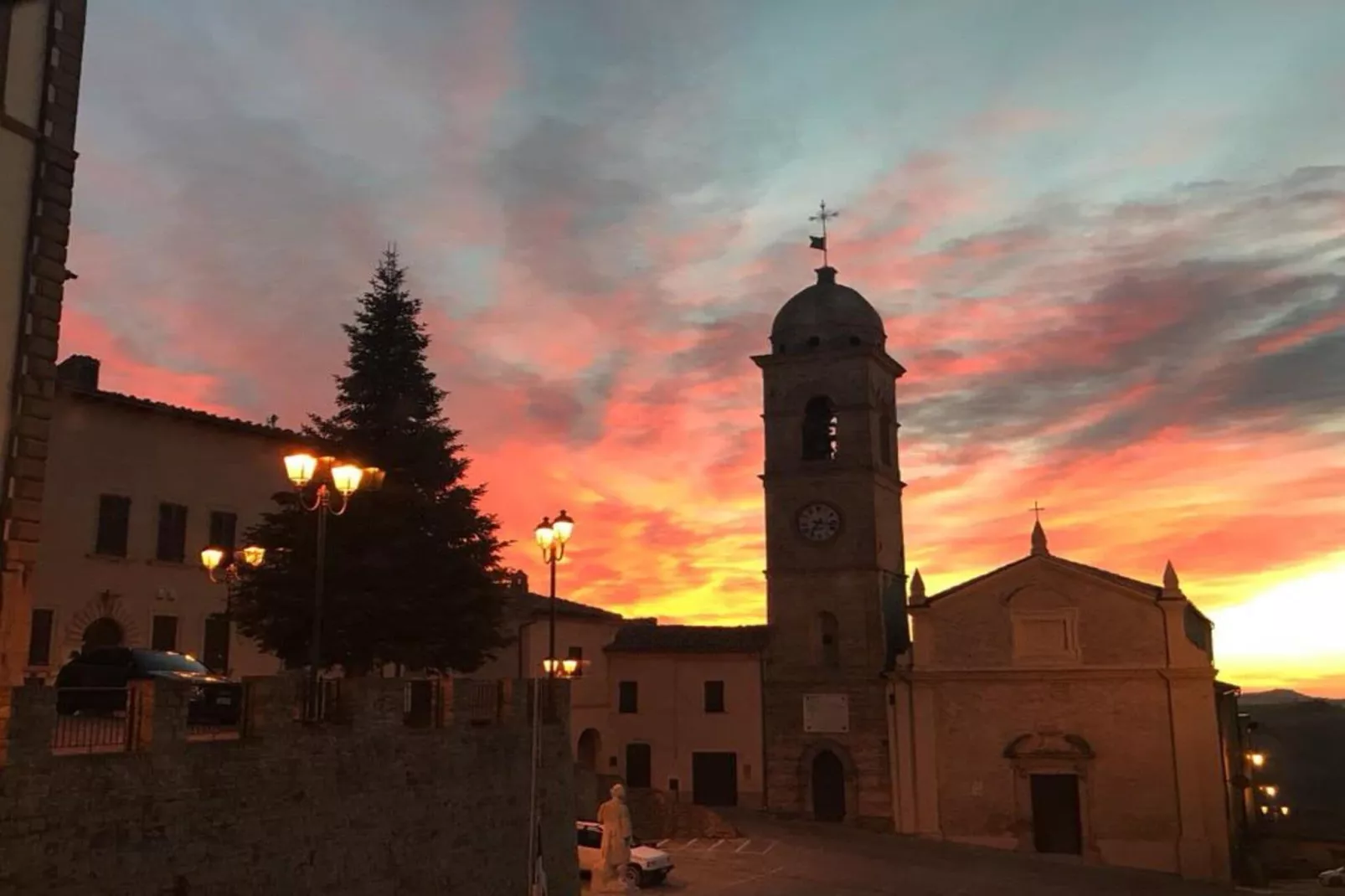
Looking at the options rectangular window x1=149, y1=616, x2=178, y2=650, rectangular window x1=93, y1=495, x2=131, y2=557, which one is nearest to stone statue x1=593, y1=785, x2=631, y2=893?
rectangular window x1=149, y1=616, x2=178, y2=650

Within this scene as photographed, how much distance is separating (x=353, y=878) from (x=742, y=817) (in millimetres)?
27538

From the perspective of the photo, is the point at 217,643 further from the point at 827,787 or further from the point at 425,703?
the point at 827,787

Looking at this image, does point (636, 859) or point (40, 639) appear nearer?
point (40, 639)

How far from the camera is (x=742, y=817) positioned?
42.7 m

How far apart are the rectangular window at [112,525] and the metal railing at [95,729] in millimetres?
15718

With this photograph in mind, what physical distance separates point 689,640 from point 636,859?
718 inches

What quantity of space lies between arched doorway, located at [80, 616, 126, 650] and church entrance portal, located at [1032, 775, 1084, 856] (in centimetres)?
3103

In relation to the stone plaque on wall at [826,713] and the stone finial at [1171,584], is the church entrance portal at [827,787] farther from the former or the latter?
the stone finial at [1171,584]

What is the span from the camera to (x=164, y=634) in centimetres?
3117

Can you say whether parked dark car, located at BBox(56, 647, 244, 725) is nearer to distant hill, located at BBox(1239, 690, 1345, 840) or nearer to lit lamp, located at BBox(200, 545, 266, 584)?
lit lamp, located at BBox(200, 545, 266, 584)

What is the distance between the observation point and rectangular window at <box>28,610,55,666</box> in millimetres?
27547

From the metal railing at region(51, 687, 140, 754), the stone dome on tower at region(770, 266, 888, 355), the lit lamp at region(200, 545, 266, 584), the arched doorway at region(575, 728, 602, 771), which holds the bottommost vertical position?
the arched doorway at region(575, 728, 602, 771)

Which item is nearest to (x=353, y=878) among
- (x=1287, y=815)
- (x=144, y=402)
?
(x=144, y=402)

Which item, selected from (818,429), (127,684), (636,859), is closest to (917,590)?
(818,429)
